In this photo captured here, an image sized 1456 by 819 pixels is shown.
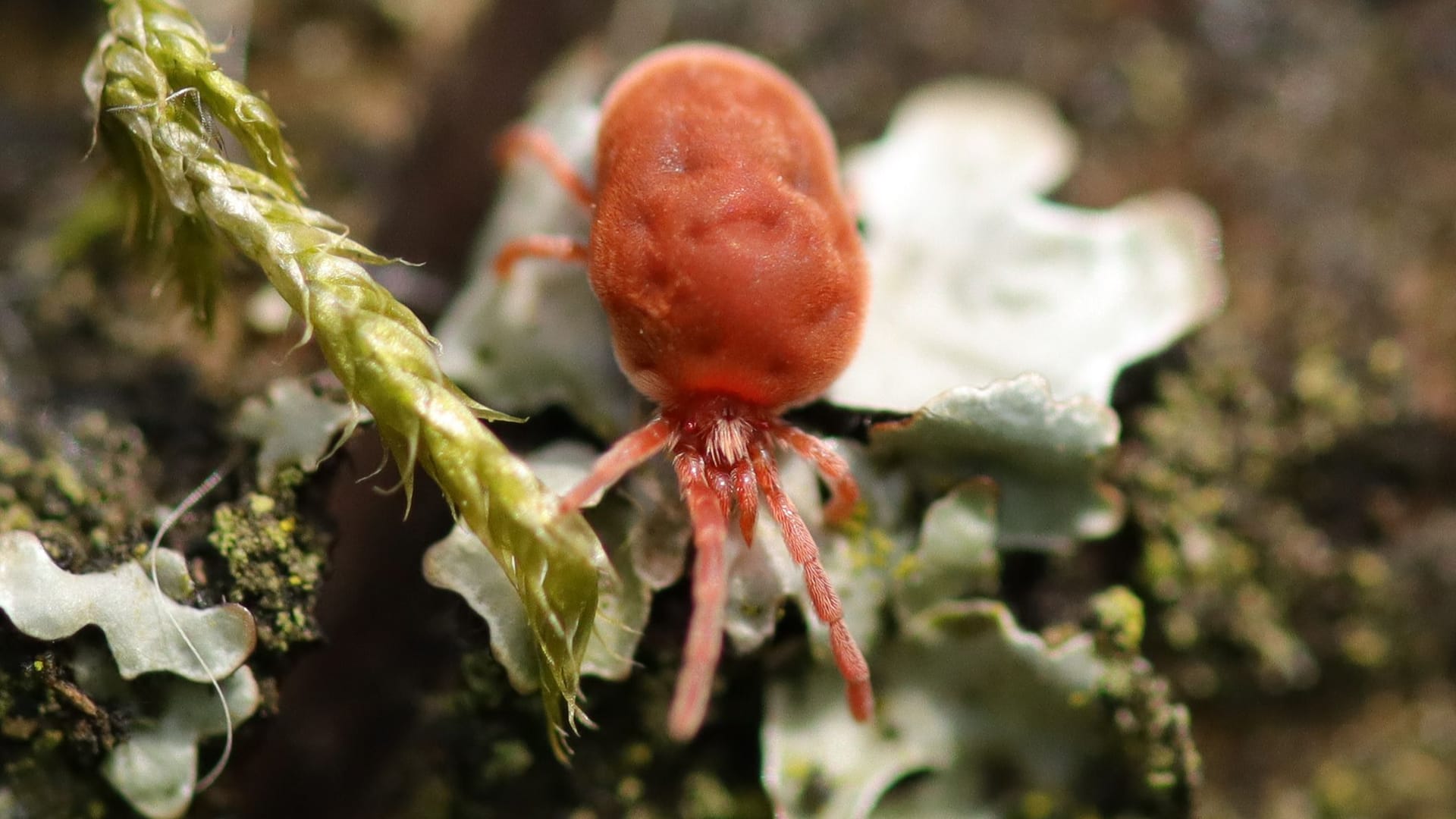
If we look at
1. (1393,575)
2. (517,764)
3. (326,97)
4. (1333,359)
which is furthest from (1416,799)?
(326,97)

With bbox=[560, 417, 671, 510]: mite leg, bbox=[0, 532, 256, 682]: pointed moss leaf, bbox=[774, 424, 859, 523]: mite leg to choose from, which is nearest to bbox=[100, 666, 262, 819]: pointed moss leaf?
bbox=[0, 532, 256, 682]: pointed moss leaf

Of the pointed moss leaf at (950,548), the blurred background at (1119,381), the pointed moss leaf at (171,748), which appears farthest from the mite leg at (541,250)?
the pointed moss leaf at (171,748)

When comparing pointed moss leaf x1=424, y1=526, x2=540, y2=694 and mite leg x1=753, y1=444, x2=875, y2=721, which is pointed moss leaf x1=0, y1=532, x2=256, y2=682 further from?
mite leg x1=753, y1=444, x2=875, y2=721

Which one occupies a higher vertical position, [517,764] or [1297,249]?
[1297,249]

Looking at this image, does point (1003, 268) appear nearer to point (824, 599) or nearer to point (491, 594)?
point (824, 599)

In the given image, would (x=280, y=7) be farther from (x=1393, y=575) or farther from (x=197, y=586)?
(x=1393, y=575)

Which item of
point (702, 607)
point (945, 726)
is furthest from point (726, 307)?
point (945, 726)

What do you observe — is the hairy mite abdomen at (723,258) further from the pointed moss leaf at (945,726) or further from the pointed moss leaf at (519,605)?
the pointed moss leaf at (945,726)
